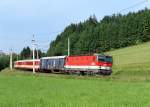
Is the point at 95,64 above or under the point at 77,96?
above

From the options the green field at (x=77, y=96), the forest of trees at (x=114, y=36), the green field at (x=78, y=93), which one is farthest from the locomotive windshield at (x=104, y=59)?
the forest of trees at (x=114, y=36)

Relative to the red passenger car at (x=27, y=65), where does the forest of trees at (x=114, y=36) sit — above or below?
above

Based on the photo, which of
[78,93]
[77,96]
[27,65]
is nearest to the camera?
[77,96]

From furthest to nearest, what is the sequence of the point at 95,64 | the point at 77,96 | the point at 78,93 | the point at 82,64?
the point at 82,64
the point at 95,64
the point at 78,93
the point at 77,96

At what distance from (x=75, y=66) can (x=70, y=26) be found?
11856cm

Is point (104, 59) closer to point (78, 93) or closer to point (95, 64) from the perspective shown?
point (95, 64)

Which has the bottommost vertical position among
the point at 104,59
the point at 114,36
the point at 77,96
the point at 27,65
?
the point at 77,96

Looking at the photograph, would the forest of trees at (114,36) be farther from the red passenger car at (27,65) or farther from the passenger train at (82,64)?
the passenger train at (82,64)

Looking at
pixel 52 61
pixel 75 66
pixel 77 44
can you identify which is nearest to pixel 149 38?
pixel 77 44

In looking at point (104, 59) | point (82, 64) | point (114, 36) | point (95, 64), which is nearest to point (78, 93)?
point (95, 64)

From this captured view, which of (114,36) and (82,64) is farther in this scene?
(114,36)

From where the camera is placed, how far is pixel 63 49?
5910 inches

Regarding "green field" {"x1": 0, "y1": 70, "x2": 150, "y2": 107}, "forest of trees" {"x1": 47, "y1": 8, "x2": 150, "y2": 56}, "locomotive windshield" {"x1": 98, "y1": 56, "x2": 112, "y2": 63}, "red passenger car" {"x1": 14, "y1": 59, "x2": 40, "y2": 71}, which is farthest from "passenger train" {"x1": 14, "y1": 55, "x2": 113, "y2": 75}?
"forest of trees" {"x1": 47, "y1": 8, "x2": 150, "y2": 56}

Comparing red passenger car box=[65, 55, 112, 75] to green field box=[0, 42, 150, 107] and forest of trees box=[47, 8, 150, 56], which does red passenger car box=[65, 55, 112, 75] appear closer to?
green field box=[0, 42, 150, 107]
